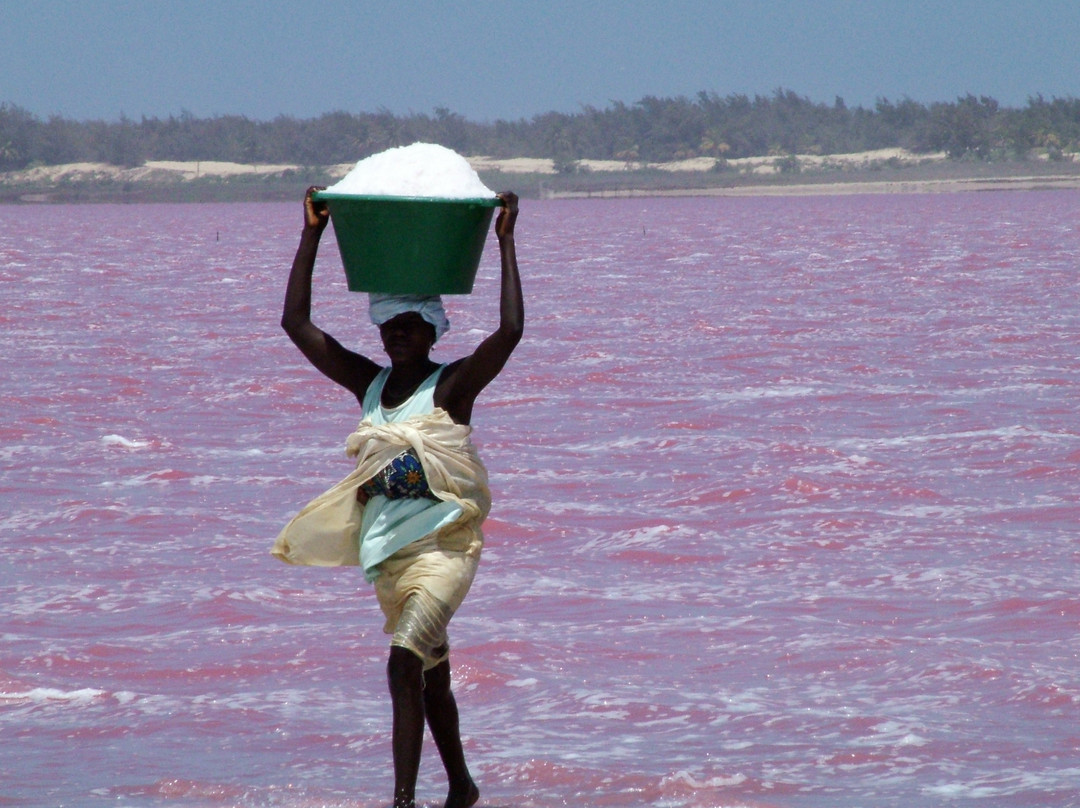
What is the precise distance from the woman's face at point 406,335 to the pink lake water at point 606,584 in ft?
4.21

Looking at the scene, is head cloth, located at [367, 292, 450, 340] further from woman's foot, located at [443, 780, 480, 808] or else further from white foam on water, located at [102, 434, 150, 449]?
white foam on water, located at [102, 434, 150, 449]

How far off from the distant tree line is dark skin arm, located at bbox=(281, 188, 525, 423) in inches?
5197

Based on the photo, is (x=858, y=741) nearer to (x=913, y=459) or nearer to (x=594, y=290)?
(x=913, y=459)

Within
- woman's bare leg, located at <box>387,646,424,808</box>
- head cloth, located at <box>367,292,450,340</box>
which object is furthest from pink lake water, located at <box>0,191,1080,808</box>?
head cloth, located at <box>367,292,450,340</box>

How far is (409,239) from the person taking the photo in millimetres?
4355

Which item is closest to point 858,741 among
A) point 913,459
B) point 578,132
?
point 913,459

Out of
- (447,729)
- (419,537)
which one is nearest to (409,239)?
(419,537)

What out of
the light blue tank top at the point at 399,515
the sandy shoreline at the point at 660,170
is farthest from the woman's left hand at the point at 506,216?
the sandy shoreline at the point at 660,170

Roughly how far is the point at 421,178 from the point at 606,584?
375cm

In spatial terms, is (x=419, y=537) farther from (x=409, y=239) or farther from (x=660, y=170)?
(x=660, y=170)

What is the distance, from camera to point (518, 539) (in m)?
8.76

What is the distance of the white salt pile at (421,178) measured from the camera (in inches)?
171

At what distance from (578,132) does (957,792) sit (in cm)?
15579

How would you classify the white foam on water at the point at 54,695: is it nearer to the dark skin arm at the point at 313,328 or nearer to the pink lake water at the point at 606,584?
the pink lake water at the point at 606,584
